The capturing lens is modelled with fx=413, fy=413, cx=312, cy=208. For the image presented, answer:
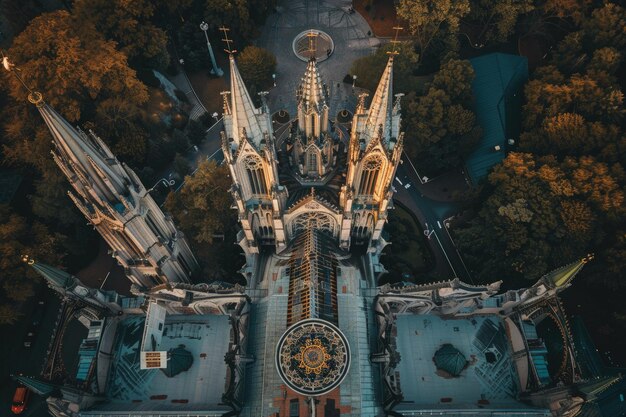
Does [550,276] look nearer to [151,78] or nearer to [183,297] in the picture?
[183,297]

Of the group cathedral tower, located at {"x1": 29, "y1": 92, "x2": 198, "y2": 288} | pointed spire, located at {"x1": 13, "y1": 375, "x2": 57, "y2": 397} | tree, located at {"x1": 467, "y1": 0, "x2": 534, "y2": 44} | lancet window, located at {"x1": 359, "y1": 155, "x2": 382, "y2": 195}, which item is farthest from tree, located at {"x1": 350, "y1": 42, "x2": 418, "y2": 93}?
pointed spire, located at {"x1": 13, "y1": 375, "x2": 57, "y2": 397}

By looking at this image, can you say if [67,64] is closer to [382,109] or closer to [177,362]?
[177,362]

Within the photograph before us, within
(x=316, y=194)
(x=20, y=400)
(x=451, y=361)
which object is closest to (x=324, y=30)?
(x=316, y=194)

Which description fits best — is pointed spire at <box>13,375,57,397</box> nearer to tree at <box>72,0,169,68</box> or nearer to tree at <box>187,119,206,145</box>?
tree at <box>187,119,206,145</box>

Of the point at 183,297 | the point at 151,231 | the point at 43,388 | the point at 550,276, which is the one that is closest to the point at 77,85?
the point at 151,231

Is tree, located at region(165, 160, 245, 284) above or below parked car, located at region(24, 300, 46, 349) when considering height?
above
